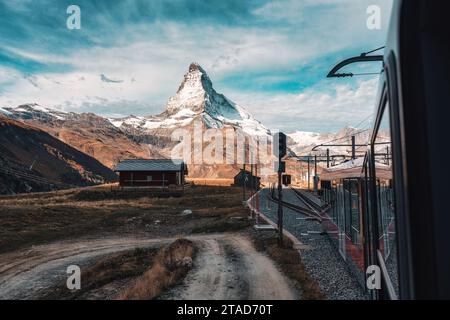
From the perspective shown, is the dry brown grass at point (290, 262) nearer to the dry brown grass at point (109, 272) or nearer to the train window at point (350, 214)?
the train window at point (350, 214)

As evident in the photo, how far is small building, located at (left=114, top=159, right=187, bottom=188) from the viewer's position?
58062mm

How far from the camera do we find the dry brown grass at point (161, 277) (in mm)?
9875

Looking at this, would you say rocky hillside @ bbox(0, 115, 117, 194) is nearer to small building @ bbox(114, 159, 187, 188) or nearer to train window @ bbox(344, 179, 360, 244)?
small building @ bbox(114, 159, 187, 188)

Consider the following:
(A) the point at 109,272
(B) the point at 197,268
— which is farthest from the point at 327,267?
(A) the point at 109,272

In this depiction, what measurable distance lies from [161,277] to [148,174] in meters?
48.8

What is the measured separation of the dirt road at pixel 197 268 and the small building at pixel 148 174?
1416 inches

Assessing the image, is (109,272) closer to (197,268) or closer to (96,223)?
(197,268)

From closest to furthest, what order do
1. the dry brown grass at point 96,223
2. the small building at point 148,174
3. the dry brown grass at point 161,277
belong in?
the dry brown grass at point 161,277, the dry brown grass at point 96,223, the small building at point 148,174

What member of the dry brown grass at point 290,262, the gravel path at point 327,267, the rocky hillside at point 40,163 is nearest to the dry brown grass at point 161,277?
the dry brown grass at point 290,262

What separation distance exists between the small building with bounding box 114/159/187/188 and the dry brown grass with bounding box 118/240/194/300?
43320 millimetres

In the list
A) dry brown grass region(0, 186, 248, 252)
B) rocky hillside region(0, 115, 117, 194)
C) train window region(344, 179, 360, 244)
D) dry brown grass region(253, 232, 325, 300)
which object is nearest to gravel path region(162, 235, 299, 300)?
dry brown grass region(253, 232, 325, 300)
